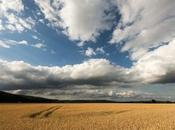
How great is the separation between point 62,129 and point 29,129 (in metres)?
3.63

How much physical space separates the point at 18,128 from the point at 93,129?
8.51 metres

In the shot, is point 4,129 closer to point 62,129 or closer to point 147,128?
point 62,129

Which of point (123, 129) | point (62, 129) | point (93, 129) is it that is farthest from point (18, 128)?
point (123, 129)

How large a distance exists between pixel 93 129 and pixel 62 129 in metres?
3.44

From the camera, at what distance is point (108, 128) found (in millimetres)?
26266

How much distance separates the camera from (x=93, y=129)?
2533 cm

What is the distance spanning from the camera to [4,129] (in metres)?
25.7

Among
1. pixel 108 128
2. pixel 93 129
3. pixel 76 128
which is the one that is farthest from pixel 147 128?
pixel 76 128

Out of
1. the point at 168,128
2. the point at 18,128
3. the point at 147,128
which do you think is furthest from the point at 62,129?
the point at 168,128

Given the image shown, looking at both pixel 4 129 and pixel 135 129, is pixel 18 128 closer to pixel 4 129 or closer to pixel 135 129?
pixel 4 129

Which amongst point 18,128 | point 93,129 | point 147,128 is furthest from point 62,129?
point 147,128

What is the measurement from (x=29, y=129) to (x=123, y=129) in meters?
10.3

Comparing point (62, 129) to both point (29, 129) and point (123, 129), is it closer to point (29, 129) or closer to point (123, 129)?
point (29, 129)

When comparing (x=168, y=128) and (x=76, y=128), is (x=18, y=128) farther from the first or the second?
(x=168, y=128)
